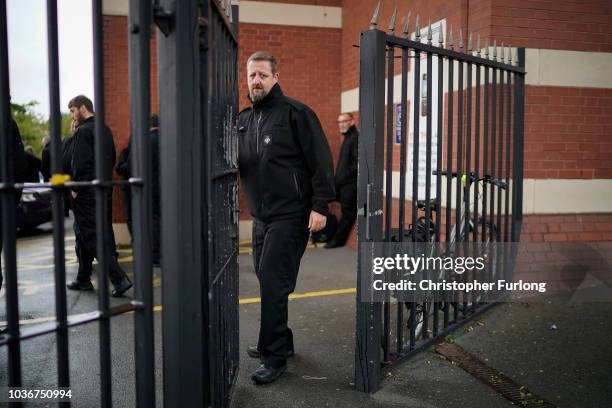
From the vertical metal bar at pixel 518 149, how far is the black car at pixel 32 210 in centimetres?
911

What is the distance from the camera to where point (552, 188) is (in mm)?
6086

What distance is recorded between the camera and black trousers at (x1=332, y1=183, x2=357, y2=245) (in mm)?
9117

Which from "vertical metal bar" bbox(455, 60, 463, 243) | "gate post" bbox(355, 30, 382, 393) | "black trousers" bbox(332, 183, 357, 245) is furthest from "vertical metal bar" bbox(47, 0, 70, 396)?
"black trousers" bbox(332, 183, 357, 245)

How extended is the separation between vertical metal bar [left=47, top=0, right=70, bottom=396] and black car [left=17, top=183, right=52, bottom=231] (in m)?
10.3

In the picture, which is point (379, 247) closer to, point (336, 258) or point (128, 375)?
point (128, 375)

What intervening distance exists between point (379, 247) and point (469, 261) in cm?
177

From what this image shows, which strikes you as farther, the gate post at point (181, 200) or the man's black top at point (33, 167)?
the man's black top at point (33, 167)

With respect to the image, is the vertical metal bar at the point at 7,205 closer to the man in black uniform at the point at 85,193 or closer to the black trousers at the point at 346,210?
the man in black uniform at the point at 85,193

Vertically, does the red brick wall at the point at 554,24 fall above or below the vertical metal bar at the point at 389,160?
above

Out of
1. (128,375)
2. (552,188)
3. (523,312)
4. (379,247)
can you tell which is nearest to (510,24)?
(552,188)

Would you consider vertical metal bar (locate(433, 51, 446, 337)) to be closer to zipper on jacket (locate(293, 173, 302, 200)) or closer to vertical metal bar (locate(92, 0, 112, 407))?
zipper on jacket (locate(293, 173, 302, 200))

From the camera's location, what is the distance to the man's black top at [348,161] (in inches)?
353

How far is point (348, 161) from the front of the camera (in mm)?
9008

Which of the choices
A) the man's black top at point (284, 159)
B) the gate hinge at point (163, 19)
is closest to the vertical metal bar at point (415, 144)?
the man's black top at point (284, 159)
